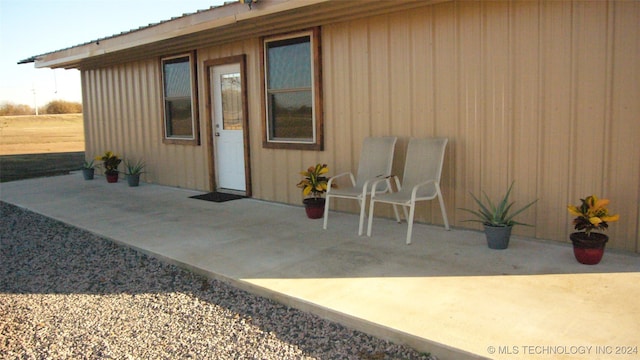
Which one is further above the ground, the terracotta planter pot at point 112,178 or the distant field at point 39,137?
the distant field at point 39,137

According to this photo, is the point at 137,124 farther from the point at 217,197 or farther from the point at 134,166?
the point at 217,197

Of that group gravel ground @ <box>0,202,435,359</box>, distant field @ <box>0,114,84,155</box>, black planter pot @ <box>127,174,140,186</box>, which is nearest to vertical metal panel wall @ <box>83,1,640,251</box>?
gravel ground @ <box>0,202,435,359</box>

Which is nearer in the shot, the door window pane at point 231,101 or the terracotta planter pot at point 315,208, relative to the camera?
the terracotta planter pot at point 315,208

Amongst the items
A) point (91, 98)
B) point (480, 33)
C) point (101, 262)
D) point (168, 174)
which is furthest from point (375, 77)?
point (91, 98)

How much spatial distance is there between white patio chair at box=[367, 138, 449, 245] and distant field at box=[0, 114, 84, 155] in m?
15.3

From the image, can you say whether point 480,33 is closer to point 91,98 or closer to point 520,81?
point 520,81

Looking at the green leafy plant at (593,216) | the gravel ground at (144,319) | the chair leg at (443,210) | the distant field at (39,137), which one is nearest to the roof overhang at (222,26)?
the chair leg at (443,210)

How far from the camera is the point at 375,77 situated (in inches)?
218

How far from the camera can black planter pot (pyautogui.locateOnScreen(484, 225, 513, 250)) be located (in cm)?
418

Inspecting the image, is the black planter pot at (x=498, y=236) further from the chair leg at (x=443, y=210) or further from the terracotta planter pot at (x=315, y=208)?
the terracotta planter pot at (x=315, y=208)

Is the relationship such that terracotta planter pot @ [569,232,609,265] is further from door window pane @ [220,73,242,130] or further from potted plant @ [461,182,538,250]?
door window pane @ [220,73,242,130]

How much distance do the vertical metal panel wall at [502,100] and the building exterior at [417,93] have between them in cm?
1

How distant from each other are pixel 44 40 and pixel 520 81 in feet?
52.2

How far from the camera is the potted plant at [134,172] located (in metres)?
8.60
